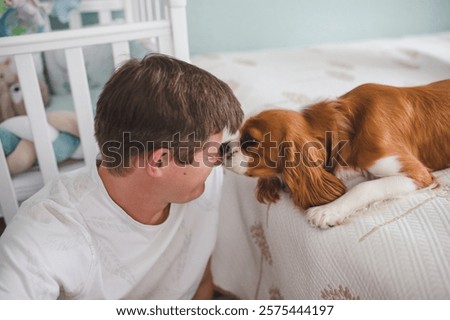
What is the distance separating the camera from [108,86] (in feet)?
2.24

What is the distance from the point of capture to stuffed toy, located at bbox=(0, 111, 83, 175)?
929 millimetres

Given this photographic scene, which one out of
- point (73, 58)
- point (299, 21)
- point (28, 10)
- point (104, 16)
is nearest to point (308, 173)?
point (299, 21)

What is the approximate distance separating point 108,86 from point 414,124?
20.1 inches

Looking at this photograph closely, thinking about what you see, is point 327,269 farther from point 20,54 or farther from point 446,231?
point 20,54

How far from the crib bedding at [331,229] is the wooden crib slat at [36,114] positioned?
0.36 metres

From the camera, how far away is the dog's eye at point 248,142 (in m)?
0.67

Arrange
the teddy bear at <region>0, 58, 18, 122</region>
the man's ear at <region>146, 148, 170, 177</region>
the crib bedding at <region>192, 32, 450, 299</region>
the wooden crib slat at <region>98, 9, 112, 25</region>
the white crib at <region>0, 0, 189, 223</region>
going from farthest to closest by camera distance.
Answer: the wooden crib slat at <region>98, 9, 112, 25</region> < the teddy bear at <region>0, 58, 18, 122</region> < the white crib at <region>0, 0, 189, 223</region> < the man's ear at <region>146, 148, 170, 177</region> < the crib bedding at <region>192, 32, 450, 299</region>

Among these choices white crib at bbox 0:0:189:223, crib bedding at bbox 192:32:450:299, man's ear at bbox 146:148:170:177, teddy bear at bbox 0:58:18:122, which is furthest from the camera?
teddy bear at bbox 0:58:18:122

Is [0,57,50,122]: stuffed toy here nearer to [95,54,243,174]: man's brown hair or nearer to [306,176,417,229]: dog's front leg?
[95,54,243,174]: man's brown hair

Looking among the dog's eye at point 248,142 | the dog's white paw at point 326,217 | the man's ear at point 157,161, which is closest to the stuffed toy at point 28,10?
the man's ear at point 157,161

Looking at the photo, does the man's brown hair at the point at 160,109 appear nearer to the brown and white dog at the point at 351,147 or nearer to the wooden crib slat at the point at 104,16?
the brown and white dog at the point at 351,147

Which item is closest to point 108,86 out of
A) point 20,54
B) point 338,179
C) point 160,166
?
point 160,166

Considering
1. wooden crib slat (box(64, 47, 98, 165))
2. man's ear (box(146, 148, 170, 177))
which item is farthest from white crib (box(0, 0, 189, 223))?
man's ear (box(146, 148, 170, 177))
